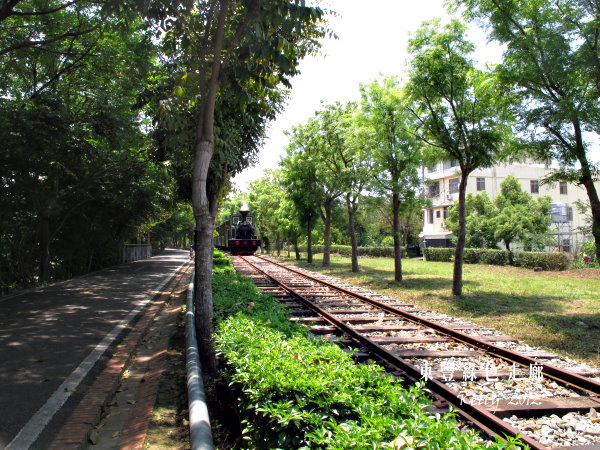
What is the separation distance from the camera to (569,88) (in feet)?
33.3

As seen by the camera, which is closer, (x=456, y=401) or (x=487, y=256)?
(x=456, y=401)

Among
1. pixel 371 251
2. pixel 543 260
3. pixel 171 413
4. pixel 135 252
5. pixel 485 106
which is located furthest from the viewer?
pixel 371 251

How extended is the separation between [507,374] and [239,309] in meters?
4.15

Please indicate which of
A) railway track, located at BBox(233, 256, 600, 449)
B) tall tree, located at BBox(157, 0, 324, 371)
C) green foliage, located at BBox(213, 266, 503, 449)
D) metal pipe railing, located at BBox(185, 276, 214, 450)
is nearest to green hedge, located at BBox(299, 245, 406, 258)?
railway track, located at BBox(233, 256, 600, 449)

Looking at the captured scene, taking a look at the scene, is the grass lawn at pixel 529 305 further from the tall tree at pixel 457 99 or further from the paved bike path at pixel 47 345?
the paved bike path at pixel 47 345

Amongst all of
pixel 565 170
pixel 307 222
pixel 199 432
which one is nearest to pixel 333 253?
pixel 307 222

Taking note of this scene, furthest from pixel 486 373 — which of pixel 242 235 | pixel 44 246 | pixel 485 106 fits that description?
pixel 242 235

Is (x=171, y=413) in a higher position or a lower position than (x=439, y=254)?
lower

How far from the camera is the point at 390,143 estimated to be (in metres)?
16.0

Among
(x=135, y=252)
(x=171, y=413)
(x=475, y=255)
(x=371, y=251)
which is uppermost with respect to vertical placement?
(x=135, y=252)

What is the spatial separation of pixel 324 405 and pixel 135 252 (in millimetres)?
36699

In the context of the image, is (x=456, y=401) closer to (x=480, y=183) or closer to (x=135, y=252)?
(x=135, y=252)

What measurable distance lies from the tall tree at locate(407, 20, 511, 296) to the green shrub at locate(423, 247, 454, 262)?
68.2 feet

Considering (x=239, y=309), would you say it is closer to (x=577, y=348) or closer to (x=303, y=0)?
(x=303, y=0)
